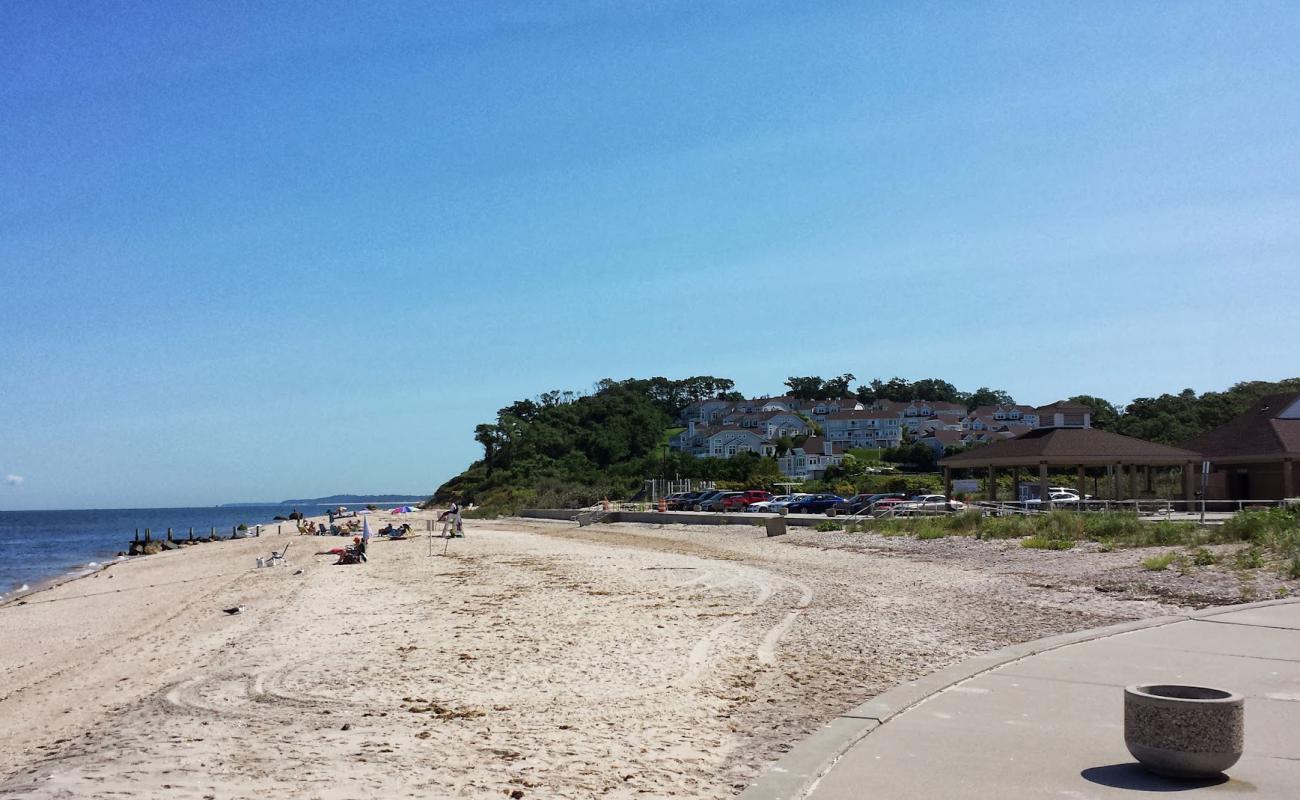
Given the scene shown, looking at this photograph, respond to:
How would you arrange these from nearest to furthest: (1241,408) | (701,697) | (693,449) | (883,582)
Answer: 1. (701,697)
2. (883,582)
3. (1241,408)
4. (693,449)

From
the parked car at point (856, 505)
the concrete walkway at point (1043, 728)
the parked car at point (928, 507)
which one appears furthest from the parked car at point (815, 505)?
the concrete walkway at point (1043, 728)

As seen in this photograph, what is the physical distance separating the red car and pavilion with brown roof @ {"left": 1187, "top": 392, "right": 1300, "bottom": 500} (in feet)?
77.8

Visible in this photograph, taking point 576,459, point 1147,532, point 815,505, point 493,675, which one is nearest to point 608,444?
point 576,459

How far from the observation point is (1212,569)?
18.2 metres

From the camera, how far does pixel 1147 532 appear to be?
25.0 meters

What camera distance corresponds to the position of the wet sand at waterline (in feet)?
23.4

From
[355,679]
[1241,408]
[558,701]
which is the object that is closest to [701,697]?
[558,701]

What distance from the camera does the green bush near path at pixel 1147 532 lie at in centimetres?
1900

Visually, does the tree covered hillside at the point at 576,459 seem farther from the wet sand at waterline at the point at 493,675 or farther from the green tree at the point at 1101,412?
the wet sand at waterline at the point at 493,675

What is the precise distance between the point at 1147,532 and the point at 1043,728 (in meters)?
20.2

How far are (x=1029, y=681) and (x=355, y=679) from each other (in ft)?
22.2

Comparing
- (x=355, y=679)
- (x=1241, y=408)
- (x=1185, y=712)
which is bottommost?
(x=355, y=679)

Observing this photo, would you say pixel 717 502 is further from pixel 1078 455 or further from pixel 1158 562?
pixel 1158 562

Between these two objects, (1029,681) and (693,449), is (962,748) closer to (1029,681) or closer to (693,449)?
(1029,681)
